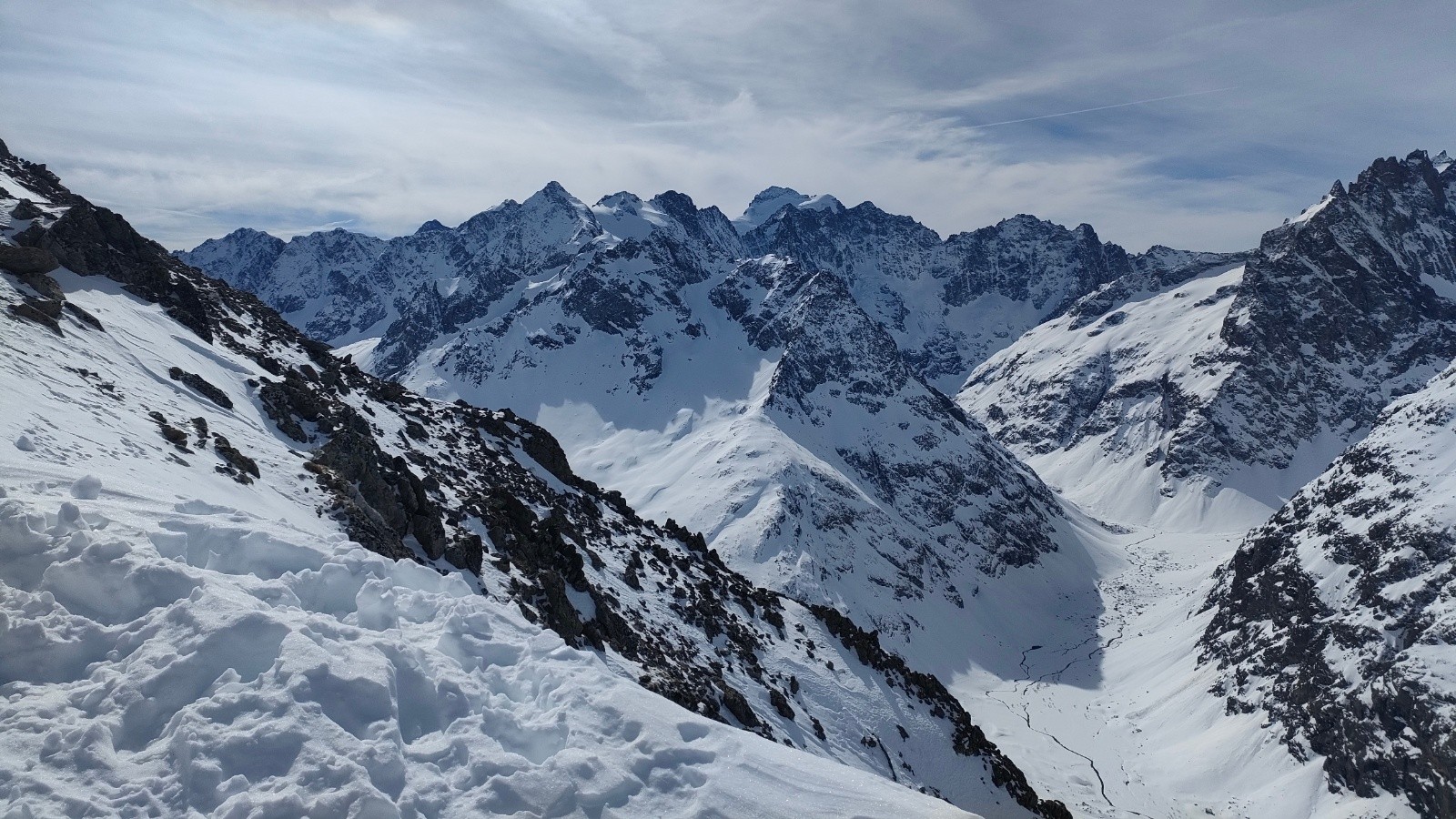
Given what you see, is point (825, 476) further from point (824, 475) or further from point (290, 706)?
point (290, 706)

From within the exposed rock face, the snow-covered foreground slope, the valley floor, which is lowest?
the valley floor

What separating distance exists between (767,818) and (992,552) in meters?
161

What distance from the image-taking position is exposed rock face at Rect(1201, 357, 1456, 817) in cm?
7169

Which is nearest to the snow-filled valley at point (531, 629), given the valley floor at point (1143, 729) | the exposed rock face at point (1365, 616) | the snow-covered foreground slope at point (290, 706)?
the snow-covered foreground slope at point (290, 706)

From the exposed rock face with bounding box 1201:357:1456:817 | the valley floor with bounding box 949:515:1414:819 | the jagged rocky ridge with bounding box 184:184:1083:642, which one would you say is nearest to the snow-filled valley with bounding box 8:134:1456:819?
the exposed rock face with bounding box 1201:357:1456:817

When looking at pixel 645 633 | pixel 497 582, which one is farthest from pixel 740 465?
pixel 497 582

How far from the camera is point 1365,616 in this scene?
84.4 metres

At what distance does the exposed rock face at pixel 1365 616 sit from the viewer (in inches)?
2822

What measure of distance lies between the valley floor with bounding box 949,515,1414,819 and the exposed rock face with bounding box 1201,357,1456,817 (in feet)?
11.3

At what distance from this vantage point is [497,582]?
29.0 meters

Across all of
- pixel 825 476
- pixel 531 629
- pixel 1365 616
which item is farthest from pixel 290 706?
pixel 825 476

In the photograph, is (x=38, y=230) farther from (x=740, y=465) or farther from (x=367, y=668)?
(x=740, y=465)

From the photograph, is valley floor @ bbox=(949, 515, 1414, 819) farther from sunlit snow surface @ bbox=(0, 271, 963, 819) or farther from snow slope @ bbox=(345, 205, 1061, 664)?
sunlit snow surface @ bbox=(0, 271, 963, 819)

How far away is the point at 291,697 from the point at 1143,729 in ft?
374
